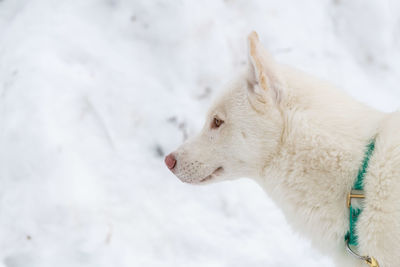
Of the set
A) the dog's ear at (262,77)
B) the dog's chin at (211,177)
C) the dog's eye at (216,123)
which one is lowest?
the dog's chin at (211,177)

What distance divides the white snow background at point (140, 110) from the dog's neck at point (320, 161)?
1401mm

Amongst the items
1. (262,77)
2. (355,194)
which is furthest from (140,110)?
(355,194)

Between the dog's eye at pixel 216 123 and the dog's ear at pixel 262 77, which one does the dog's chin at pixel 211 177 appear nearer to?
the dog's eye at pixel 216 123

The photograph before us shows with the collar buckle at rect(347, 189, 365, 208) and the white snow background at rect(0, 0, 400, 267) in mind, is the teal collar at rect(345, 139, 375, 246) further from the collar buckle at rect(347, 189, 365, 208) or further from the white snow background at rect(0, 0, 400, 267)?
the white snow background at rect(0, 0, 400, 267)

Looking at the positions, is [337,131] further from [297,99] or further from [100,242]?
[100,242]

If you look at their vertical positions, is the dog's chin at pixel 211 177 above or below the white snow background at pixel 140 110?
above

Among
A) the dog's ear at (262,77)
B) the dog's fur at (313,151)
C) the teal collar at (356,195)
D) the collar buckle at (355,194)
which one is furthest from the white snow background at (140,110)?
the dog's ear at (262,77)

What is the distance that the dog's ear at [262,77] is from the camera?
2.30 metres

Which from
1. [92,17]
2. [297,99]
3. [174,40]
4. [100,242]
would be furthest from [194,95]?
[297,99]

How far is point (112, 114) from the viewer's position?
167 inches

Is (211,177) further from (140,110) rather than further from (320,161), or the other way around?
(140,110)

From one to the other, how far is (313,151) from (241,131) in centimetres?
45

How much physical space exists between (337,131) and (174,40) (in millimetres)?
2803

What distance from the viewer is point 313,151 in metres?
2.29
